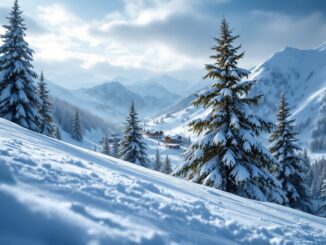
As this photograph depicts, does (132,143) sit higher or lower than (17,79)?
lower

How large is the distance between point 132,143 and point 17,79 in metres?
12.4

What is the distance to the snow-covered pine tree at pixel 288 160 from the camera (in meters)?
19.1

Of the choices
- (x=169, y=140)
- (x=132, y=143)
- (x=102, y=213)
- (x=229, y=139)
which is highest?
(x=169, y=140)

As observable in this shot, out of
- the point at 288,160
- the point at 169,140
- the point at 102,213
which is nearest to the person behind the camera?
the point at 102,213

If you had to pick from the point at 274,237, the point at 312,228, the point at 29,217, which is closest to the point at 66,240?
the point at 29,217

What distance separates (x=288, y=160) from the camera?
767 inches

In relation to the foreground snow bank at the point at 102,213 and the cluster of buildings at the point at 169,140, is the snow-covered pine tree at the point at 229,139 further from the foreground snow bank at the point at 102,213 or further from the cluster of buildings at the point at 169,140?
the cluster of buildings at the point at 169,140

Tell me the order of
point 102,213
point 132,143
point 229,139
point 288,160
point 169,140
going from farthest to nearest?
1. point 169,140
2. point 132,143
3. point 288,160
4. point 229,139
5. point 102,213

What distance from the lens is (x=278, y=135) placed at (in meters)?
20.0

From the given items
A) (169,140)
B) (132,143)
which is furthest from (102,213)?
(169,140)

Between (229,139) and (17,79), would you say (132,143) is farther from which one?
(229,139)

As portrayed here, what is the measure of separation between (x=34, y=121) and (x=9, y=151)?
1787 centimetres

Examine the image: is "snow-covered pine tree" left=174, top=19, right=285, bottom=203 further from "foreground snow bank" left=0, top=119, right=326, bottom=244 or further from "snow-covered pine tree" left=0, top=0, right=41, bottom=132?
"snow-covered pine tree" left=0, top=0, right=41, bottom=132

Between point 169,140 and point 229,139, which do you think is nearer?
point 229,139
